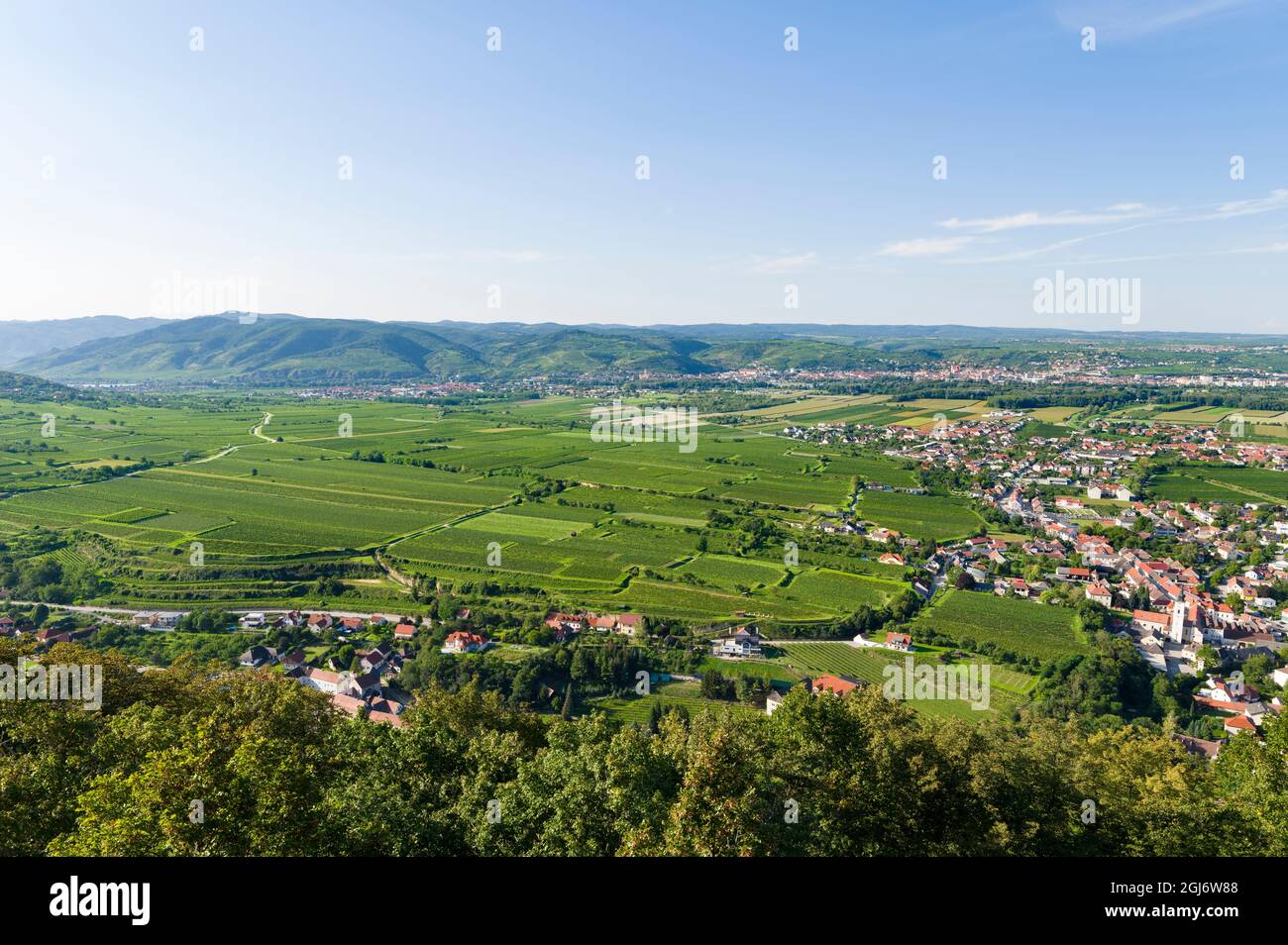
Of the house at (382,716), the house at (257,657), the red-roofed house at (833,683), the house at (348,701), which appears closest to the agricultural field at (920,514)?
the red-roofed house at (833,683)

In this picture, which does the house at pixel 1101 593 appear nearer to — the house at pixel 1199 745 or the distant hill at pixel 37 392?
the house at pixel 1199 745

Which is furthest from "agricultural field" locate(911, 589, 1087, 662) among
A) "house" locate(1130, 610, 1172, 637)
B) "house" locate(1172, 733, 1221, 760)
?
"house" locate(1172, 733, 1221, 760)

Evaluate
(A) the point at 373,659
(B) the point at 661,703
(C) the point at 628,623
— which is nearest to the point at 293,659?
(A) the point at 373,659

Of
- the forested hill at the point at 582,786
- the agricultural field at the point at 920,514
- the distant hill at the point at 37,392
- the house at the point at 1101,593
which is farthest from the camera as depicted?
the distant hill at the point at 37,392

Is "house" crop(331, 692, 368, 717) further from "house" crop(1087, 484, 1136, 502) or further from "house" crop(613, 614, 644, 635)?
"house" crop(1087, 484, 1136, 502)

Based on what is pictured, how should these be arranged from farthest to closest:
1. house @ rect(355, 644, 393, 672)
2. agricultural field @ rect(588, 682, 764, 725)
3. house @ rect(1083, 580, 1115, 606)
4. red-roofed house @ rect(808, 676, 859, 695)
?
house @ rect(1083, 580, 1115, 606) → house @ rect(355, 644, 393, 672) → red-roofed house @ rect(808, 676, 859, 695) → agricultural field @ rect(588, 682, 764, 725)
